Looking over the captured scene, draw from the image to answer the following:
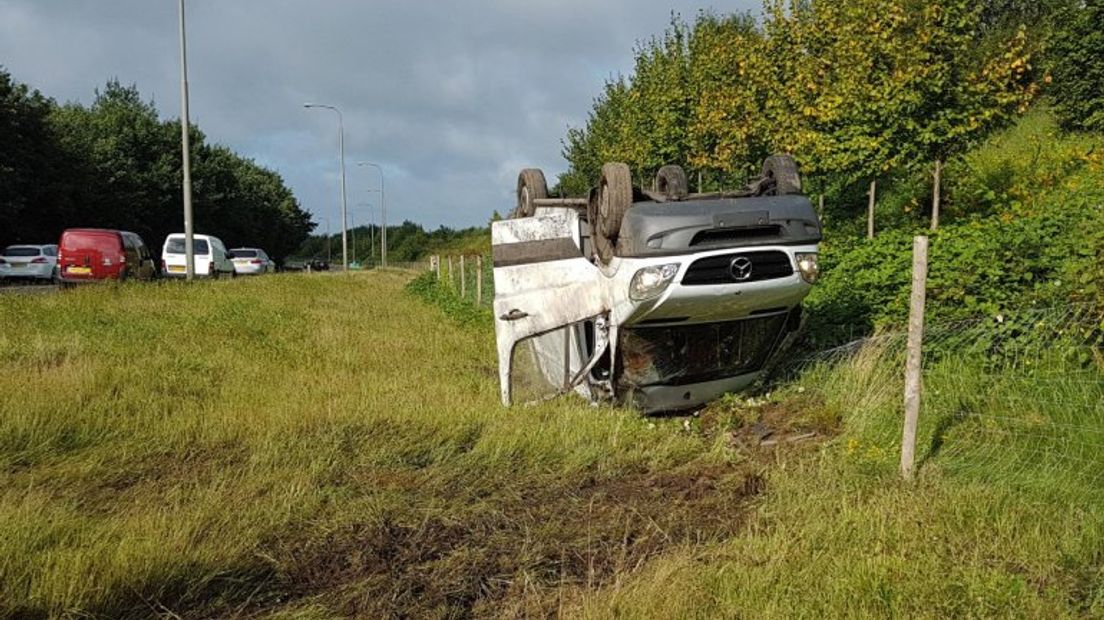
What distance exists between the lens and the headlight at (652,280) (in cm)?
579

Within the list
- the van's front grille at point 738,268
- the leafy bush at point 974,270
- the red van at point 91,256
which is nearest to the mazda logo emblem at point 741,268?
the van's front grille at point 738,268

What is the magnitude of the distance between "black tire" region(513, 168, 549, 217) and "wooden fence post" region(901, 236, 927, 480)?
148 inches

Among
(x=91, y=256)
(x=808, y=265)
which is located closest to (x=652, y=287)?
(x=808, y=265)

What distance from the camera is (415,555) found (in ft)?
13.3

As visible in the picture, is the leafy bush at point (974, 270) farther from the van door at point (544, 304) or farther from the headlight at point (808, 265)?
the van door at point (544, 304)

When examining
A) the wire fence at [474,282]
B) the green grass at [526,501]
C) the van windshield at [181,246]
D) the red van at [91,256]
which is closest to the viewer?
the green grass at [526,501]

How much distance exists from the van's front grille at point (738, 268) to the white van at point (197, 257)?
27358mm

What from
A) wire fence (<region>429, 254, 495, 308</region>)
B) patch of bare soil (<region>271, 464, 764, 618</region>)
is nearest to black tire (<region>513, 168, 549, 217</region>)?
patch of bare soil (<region>271, 464, 764, 618</region>)

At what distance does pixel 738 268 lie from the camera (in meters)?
5.91

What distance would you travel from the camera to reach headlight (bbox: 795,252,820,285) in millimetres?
6055

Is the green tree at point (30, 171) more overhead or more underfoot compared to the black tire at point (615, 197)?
more overhead

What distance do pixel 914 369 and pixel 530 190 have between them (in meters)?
4.13

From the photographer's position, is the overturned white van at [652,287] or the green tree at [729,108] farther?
the green tree at [729,108]

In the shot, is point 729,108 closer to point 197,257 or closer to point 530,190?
point 530,190
